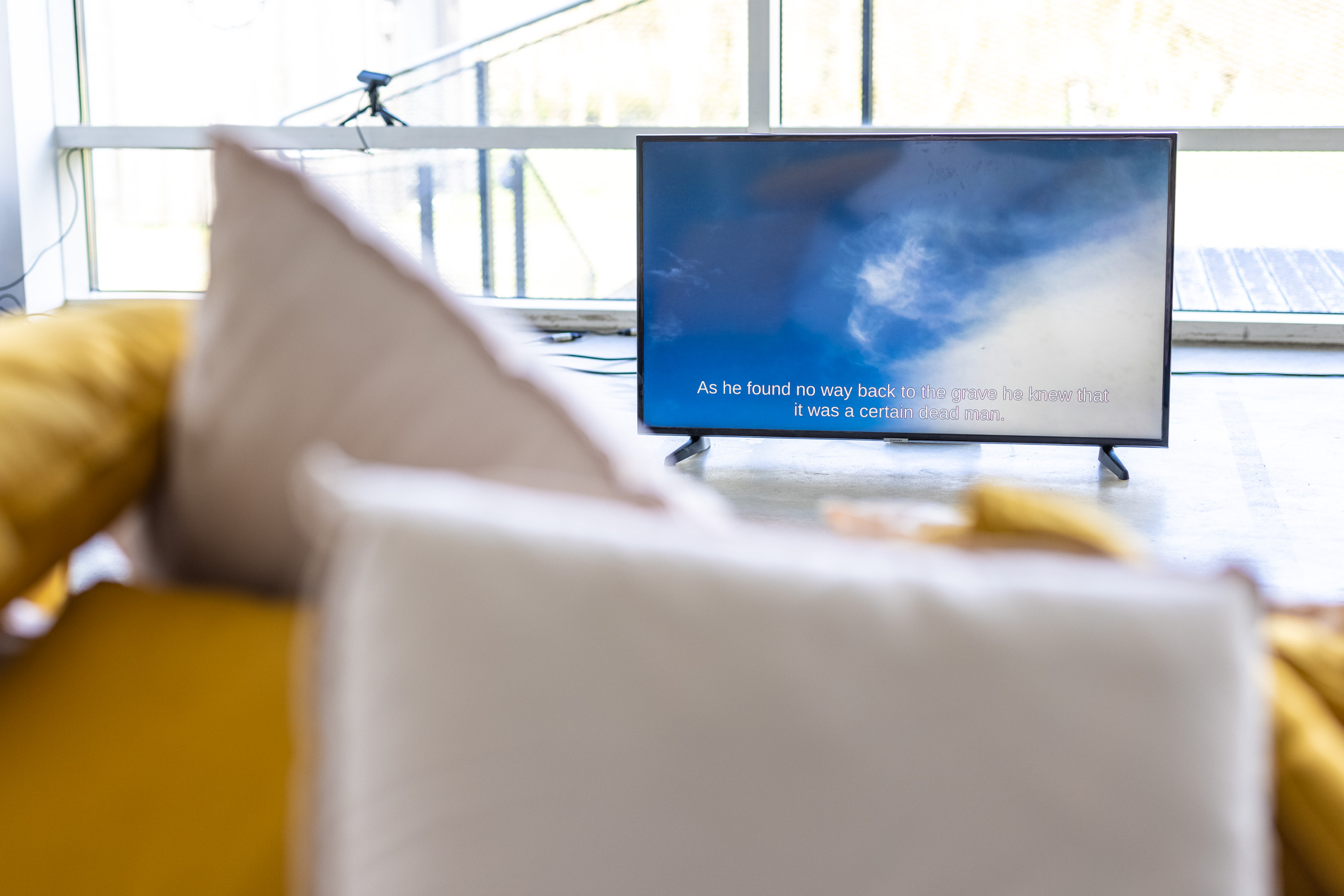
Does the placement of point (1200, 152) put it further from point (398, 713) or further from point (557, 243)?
point (398, 713)

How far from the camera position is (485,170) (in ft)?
15.9

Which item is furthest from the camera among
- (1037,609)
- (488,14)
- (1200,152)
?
(488,14)

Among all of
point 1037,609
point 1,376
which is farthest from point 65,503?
point 1037,609

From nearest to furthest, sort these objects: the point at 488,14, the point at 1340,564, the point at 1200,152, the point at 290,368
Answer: the point at 290,368 < the point at 1340,564 < the point at 1200,152 < the point at 488,14

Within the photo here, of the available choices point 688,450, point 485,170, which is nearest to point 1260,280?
point 688,450

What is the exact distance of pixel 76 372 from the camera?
2.59 ft

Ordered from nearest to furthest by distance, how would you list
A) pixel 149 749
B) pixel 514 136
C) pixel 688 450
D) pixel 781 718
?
pixel 781 718 → pixel 149 749 → pixel 688 450 → pixel 514 136

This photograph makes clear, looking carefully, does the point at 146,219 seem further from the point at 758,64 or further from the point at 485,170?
the point at 758,64

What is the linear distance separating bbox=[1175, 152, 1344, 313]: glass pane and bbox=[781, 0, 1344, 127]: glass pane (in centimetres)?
16

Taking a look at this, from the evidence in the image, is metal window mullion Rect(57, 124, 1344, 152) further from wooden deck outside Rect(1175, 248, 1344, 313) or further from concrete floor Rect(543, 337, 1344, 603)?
concrete floor Rect(543, 337, 1344, 603)

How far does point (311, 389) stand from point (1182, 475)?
2.62 meters

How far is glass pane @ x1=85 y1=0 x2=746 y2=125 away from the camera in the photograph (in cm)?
468

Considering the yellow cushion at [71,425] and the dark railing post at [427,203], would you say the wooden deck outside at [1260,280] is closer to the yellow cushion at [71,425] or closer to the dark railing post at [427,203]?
the dark railing post at [427,203]

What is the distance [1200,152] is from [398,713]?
175 inches
